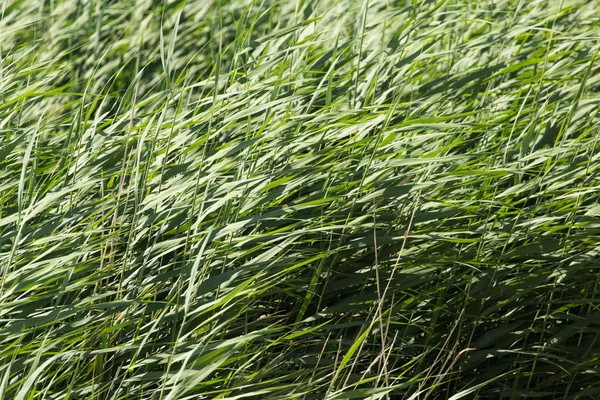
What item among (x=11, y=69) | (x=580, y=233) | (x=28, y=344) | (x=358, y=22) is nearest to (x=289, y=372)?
(x=28, y=344)

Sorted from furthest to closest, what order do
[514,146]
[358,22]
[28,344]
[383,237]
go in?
1. [358,22]
2. [514,146]
3. [383,237]
4. [28,344]

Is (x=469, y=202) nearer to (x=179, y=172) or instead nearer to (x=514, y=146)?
(x=514, y=146)

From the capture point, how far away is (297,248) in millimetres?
2266

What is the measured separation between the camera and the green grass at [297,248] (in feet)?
6.49

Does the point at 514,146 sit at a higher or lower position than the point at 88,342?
lower

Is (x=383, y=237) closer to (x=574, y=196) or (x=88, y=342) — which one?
(x=574, y=196)

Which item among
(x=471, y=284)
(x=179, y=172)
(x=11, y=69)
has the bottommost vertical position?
(x=471, y=284)

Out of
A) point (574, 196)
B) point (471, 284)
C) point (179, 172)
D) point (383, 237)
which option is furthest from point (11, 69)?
point (574, 196)

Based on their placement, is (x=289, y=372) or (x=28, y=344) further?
(x=289, y=372)

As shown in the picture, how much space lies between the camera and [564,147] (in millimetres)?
2430

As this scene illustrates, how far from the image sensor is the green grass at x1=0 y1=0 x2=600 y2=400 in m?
1.98

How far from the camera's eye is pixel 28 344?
6.18 ft

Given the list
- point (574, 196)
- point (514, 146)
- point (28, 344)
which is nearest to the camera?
point (28, 344)

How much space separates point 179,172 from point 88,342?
0.58m
